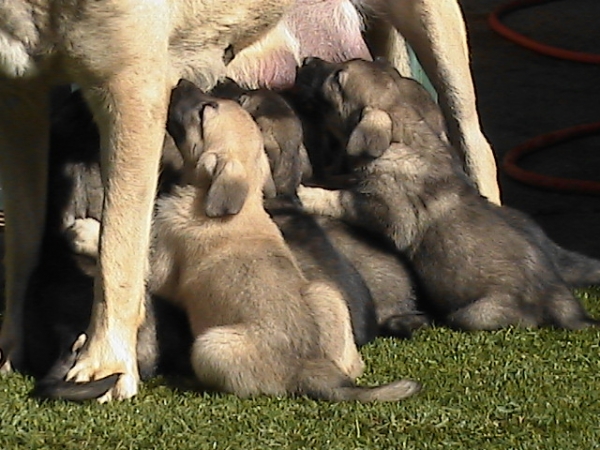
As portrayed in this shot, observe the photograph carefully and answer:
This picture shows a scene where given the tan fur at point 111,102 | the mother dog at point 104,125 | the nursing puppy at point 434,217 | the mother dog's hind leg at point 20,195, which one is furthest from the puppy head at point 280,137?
the mother dog's hind leg at point 20,195

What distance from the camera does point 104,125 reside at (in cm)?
445

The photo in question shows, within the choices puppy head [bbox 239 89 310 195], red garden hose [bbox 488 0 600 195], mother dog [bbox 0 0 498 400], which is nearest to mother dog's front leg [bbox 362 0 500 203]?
puppy head [bbox 239 89 310 195]

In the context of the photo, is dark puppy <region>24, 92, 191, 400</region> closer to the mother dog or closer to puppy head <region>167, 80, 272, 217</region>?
the mother dog

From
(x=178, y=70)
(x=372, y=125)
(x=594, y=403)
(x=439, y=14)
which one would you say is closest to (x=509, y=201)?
(x=439, y=14)

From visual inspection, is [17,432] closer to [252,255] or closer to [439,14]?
[252,255]

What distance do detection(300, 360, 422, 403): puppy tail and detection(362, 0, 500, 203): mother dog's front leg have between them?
78.0 inches

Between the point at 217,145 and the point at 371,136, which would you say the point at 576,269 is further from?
the point at 217,145

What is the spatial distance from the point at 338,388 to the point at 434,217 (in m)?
1.26

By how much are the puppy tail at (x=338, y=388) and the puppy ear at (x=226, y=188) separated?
2.06 feet

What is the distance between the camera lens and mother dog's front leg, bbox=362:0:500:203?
6.12m

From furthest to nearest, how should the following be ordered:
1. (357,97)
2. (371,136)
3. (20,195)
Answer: (357,97) → (371,136) → (20,195)

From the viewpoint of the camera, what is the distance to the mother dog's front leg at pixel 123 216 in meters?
4.41

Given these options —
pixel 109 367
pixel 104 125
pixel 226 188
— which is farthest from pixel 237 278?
pixel 104 125

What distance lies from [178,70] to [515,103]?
442 cm
